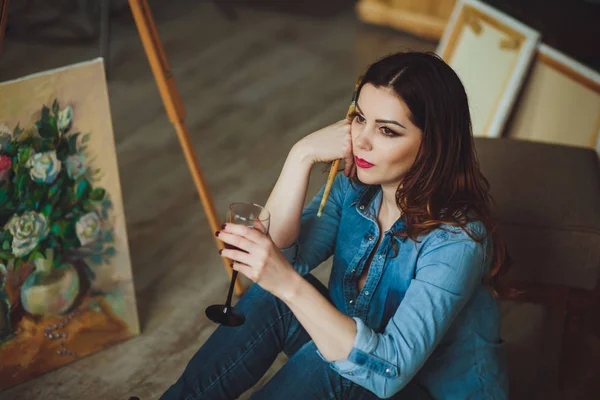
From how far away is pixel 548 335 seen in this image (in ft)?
7.20

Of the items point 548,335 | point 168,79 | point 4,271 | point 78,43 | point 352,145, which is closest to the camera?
point 352,145

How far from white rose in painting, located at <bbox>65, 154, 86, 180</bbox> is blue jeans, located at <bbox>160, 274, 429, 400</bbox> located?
53 cm

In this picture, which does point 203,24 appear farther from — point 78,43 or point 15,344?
point 15,344

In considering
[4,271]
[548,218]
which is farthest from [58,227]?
[548,218]

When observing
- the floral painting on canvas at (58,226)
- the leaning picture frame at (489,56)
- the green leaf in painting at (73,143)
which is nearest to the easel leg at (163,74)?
the floral painting on canvas at (58,226)

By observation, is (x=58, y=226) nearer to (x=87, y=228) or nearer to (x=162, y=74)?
(x=87, y=228)

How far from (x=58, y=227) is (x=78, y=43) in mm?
1967

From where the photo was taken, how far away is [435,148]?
53.3 inches

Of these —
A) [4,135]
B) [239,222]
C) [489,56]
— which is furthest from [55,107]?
[489,56]

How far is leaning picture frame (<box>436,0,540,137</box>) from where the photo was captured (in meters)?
2.72

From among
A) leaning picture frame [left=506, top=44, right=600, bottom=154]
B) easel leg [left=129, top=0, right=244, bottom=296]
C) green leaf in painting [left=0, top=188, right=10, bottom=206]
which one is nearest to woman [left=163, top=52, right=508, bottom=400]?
easel leg [left=129, top=0, right=244, bottom=296]

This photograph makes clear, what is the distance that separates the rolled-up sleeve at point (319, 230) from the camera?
162cm

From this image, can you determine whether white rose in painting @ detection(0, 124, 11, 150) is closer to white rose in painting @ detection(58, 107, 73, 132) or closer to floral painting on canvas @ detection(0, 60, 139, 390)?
floral painting on canvas @ detection(0, 60, 139, 390)

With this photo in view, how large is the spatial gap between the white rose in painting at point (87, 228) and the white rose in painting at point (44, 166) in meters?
0.14
